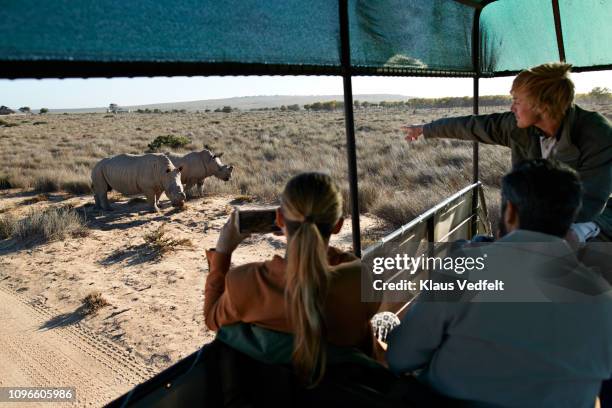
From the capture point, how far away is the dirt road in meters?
4.03

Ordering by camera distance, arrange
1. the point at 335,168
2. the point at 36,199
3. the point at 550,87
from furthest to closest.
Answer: the point at 335,168
the point at 36,199
the point at 550,87

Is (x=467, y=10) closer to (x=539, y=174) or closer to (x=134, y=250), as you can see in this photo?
(x=539, y=174)

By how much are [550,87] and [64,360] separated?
4608 mm

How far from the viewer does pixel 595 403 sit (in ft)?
5.33

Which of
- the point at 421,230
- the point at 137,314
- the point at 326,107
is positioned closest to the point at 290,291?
the point at 421,230

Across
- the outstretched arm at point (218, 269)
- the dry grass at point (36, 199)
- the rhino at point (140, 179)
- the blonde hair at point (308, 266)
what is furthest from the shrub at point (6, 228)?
the blonde hair at point (308, 266)

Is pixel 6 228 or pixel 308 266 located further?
pixel 6 228

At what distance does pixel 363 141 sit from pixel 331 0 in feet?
64.5

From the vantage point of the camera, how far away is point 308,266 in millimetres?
1510

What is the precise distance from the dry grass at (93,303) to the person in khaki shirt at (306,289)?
4359mm

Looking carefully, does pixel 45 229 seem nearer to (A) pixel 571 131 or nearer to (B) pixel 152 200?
Result: (B) pixel 152 200

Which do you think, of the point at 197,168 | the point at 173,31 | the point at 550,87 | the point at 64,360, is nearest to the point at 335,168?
the point at 197,168

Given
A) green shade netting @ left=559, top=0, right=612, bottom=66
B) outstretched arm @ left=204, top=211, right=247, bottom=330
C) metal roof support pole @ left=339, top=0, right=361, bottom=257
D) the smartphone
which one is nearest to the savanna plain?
metal roof support pole @ left=339, top=0, right=361, bottom=257

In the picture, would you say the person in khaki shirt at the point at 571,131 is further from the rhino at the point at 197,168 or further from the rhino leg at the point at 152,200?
the rhino at the point at 197,168
